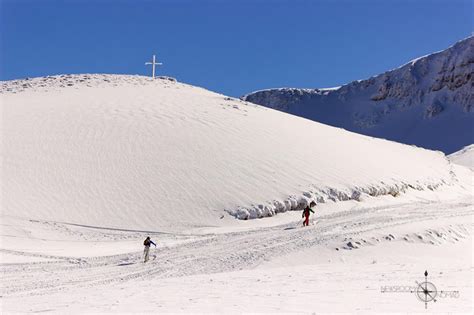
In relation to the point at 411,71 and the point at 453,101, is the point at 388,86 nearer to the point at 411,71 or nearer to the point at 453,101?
the point at 411,71

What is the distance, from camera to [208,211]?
20.4 m

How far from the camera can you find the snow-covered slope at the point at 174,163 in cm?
2039

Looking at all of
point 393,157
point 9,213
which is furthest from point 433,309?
point 393,157

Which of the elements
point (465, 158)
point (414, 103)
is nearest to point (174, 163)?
point (465, 158)

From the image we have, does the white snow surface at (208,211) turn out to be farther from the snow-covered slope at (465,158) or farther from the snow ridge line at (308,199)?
the snow-covered slope at (465,158)

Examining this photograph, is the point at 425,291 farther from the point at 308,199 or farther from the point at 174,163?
the point at 174,163

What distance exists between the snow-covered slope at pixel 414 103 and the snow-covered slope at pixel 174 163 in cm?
4866

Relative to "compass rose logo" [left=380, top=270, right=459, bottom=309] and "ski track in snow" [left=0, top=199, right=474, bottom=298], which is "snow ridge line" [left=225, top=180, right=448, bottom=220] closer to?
"ski track in snow" [left=0, top=199, right=474, bottom=298]

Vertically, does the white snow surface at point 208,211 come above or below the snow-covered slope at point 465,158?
below

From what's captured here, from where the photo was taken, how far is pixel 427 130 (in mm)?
81812

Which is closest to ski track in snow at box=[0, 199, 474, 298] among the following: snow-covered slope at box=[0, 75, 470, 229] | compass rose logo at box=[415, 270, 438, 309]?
snow-covered slope at box=[0, 75, 470, 229]

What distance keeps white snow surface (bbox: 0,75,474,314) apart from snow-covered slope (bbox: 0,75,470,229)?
10 centimetres

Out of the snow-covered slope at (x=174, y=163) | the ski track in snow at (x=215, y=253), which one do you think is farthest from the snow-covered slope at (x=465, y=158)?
the ski track in snow at (x=215, y=253)

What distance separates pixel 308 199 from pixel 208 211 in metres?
4.22
